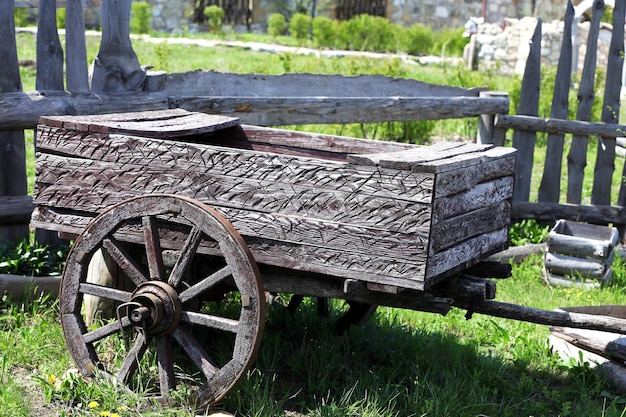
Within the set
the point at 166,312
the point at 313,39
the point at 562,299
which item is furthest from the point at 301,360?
the point at 313,39

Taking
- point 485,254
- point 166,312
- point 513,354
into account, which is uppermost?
point 485,254

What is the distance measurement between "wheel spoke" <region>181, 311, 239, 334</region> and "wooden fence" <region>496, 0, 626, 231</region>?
400cm

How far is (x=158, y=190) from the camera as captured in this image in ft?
10.9

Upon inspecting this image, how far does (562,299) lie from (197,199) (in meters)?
2.90

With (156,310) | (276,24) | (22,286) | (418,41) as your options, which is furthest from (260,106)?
(276,24)

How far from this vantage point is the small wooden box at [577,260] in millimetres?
5434

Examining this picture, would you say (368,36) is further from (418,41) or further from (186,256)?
(186,256)

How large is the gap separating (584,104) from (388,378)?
3.73 m

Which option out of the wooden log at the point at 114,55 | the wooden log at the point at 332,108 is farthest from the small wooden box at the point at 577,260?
the wooden log at the point at 114,55

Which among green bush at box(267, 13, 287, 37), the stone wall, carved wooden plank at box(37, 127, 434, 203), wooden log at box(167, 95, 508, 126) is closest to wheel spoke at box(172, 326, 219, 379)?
carved wooden plank at box(37, 127, 434, 203)

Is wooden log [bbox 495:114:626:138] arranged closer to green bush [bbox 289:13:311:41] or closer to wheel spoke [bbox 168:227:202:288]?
wheel spoke [bbox 168:227:202:288]

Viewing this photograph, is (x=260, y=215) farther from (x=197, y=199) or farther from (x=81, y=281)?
(x=81, y=281)

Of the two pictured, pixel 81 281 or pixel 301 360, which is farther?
pixel 301 360

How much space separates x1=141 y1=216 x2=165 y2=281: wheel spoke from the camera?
126 inches
